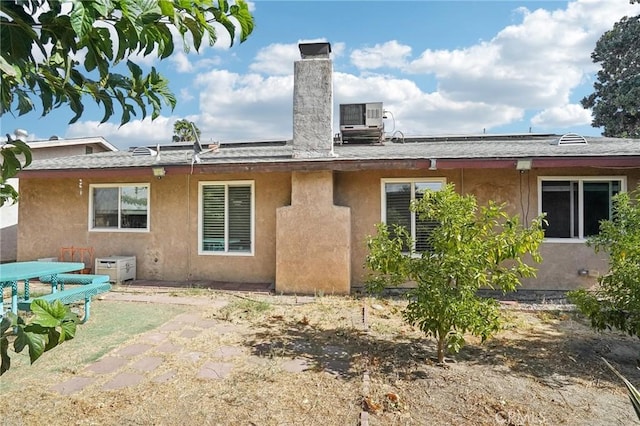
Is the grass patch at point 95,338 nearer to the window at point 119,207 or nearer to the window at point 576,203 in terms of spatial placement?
the window at point 119,207

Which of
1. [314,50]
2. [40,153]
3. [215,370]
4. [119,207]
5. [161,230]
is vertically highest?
[314,50]

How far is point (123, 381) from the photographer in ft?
14.0

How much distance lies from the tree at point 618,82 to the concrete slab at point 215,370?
2583 centimetres

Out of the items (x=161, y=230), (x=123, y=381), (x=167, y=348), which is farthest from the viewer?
(x=161, y=230)

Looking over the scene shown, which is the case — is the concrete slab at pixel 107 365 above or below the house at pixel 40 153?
below

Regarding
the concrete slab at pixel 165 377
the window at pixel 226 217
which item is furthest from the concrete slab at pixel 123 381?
the window at pixel 226 217

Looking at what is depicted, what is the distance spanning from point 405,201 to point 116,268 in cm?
719

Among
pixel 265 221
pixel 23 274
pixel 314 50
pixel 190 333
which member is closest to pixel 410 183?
pixel 265 221

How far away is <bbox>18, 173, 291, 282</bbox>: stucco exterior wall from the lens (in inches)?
382

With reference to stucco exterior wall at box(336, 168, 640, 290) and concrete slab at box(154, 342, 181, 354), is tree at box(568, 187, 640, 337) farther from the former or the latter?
concrete slab at box(154, 342, 181, 354)

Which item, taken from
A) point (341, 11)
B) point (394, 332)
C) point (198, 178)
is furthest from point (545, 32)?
point (198, 178)

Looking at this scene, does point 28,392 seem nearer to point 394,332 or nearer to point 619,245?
point 394,332

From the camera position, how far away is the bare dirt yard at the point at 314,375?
360 cm

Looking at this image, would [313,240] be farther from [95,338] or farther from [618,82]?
[618,82]
